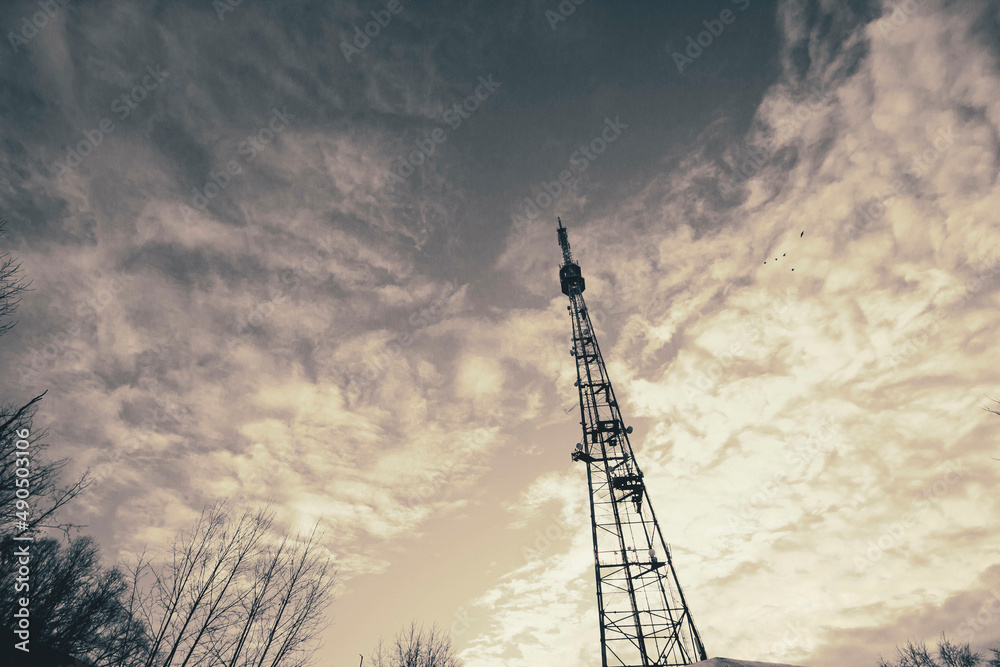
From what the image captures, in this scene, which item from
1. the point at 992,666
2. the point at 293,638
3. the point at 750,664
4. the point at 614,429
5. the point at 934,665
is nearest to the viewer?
the point at 750,664

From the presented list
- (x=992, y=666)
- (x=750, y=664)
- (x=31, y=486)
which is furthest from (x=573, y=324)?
(x=992, y=666)

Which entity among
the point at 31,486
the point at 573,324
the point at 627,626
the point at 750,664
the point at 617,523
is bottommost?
the point at 750,664

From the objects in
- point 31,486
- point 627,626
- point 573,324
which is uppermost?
point 573,324

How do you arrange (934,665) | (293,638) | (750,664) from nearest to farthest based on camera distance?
(750,664)
(293,638)
(934,665)

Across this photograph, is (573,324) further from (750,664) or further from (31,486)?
(31,486)

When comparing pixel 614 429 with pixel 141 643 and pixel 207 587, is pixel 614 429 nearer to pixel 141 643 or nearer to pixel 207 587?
pixel 207 587

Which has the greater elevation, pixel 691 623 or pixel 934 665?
pixel 934 665

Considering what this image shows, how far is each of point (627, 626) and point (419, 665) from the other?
1674 centimetres

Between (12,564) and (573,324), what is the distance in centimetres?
3299

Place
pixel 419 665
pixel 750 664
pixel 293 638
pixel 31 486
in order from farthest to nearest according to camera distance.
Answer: pixel 419 665 → pixel 293 638 → pixel 750 664 → pixel 31 486

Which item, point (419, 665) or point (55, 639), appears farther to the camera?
point (419, 665)

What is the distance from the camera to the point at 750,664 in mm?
16922

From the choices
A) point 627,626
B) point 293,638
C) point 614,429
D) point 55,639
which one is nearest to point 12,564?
point 55,639

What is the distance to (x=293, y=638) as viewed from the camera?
20469 mm
